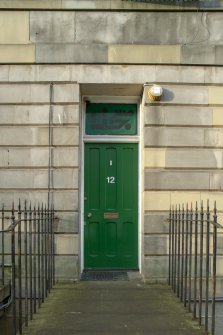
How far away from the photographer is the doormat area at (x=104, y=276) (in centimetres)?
809

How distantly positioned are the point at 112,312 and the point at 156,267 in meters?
1.88

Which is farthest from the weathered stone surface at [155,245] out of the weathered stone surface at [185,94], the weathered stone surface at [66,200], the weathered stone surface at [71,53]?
the weathered stone surface at [71,53]

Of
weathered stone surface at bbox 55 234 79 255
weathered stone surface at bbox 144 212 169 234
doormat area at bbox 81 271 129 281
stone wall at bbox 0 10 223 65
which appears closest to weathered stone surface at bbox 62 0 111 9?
stone wall at bbox 0 10 223 65

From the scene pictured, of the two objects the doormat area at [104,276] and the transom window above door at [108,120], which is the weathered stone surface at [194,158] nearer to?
the transom window above door at [108,120]

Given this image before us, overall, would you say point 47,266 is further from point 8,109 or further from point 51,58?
point 51,58

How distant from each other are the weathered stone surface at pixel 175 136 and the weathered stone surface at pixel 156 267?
1987mm

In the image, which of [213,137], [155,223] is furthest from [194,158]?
[155,223]

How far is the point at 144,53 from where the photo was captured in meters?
8.08

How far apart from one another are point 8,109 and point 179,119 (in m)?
3.01

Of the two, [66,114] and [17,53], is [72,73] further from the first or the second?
[17,53]

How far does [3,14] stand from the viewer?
8.05 metres

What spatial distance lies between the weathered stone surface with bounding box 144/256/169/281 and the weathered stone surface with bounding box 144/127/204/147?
1.99 m

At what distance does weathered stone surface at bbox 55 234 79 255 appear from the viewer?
793 centimetres

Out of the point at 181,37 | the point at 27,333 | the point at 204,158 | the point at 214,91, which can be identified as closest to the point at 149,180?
the point at 204,158
